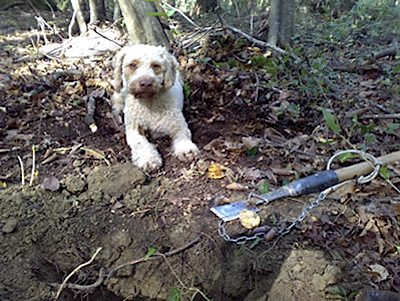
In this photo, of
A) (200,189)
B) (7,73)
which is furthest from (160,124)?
(7,73)

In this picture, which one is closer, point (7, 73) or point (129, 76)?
point (129, 76)

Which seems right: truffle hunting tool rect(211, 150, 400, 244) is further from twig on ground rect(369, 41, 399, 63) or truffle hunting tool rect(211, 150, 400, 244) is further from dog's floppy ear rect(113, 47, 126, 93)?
twig on ground rect(369, 41, 399, 63)

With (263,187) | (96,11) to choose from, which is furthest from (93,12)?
(263,187)

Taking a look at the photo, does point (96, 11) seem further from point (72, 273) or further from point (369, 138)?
point (72, 273)

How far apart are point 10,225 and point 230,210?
1345 millimetres

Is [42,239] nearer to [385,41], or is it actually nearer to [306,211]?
[306,211]

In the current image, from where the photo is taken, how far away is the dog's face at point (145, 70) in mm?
3373

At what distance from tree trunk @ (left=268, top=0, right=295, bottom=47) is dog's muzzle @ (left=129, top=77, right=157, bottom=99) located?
2261 millimetres

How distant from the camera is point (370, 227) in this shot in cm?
265

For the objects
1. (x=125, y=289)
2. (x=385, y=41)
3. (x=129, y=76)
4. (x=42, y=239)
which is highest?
(x=129, y=76)

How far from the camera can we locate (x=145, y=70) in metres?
3.43

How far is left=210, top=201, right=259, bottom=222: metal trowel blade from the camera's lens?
2.70 metres

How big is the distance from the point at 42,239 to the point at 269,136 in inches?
77.7

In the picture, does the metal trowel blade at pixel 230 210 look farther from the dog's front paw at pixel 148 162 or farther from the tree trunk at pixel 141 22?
the tree trunk at pixel 141 22
